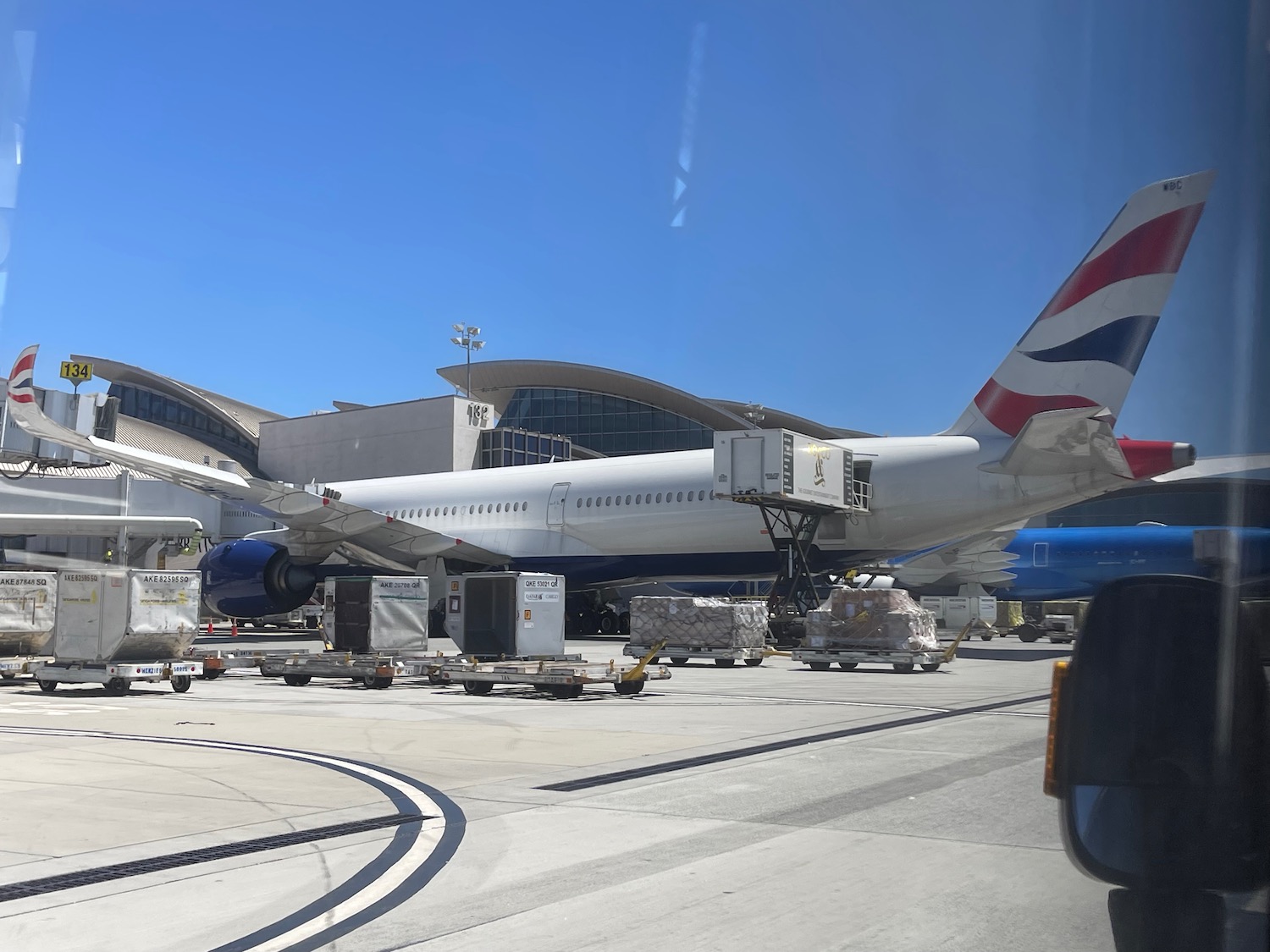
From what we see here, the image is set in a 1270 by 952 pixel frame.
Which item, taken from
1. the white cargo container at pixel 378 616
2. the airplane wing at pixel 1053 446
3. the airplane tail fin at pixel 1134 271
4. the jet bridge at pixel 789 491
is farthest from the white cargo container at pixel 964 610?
the airplane tail fin at pixel 1134 271

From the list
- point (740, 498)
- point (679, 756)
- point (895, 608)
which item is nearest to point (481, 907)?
point (679, 756)

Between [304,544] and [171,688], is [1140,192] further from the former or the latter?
[304,544]

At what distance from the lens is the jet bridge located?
25.0 metres

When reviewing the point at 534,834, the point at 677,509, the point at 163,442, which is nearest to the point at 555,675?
the point at 534,834

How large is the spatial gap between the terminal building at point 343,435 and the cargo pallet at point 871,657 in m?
6.01

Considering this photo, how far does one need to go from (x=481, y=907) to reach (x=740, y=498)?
69.4ft

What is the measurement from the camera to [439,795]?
7957mm

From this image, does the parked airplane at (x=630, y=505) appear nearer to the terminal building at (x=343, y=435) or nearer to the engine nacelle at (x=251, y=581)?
the engine nacelle at (x=251, y=581)

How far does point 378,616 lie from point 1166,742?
57.4ft

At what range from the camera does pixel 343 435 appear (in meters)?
57.6

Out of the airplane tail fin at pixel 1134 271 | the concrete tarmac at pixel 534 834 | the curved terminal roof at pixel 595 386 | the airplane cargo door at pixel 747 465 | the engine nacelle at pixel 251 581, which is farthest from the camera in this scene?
the curved terminal roof at pixel 595 386

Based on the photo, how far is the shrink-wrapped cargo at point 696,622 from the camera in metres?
22.7

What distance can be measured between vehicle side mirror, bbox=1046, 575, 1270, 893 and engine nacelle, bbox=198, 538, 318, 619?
94.8ft

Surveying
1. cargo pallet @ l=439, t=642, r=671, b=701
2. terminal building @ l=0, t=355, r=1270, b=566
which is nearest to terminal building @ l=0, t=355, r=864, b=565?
terminal building @ l=0, t=355, r=1270, b=566
